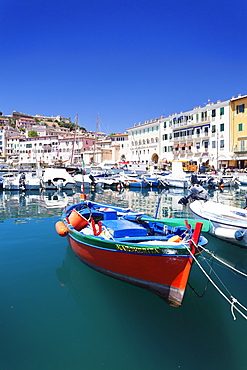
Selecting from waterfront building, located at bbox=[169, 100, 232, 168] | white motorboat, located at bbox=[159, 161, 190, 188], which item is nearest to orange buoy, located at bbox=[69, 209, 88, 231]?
white motorboat, located at bbox=[159, 161, 190, 188]

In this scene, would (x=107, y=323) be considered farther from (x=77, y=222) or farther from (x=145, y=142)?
(x=145, y=142)

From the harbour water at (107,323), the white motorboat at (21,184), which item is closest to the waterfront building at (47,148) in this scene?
the white motorboat at (21,184)

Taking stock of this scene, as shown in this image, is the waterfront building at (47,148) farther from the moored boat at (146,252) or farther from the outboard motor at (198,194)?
the moored boat at (146,252)

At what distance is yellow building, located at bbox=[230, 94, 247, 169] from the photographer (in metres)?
48.8

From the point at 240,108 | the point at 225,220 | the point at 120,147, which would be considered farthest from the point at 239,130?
the point at 225,220

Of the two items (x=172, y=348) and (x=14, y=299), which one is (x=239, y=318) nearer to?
(x=172, y=348)

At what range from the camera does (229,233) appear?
412 inches

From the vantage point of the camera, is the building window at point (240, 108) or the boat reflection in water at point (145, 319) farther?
the building window at point (240, 108)

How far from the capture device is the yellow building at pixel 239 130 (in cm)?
4875

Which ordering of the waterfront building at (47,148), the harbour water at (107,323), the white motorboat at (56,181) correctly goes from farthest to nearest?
the waterfront building at (47,148) < the white motorboat at (56,181) < the harbour water at (107,323)

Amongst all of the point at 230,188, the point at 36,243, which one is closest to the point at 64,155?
the point at 230,188

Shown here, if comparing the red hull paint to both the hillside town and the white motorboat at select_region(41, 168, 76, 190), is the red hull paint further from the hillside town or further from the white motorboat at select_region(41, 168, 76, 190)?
the hillside town

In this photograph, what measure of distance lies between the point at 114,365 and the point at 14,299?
3435mm

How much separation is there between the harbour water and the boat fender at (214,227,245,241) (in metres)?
1.19
